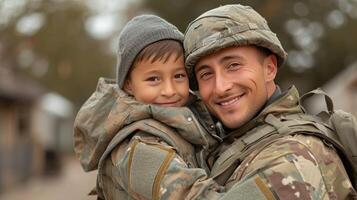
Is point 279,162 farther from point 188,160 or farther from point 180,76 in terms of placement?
point 180,76

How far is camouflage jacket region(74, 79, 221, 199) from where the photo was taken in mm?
2613

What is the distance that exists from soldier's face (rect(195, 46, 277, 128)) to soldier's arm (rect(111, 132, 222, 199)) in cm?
42

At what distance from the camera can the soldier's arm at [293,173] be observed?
2418 mm

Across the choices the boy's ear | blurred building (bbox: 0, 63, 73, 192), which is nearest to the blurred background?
blurred building (bbox: 0, 63, 73, 192)

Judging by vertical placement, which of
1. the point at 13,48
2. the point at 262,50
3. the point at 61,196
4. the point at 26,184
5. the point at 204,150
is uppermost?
the point at 262,50

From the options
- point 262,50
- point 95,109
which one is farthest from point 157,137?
point 262,50

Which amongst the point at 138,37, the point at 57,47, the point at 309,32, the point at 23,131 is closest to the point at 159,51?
the point at 138,37

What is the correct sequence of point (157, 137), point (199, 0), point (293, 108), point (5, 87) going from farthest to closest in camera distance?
point (199, 0) < point (5, 87) < point (293, 108) < point (157, 137)

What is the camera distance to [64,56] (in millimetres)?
36375

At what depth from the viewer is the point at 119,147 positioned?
287 cm

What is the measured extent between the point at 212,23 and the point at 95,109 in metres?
0.69

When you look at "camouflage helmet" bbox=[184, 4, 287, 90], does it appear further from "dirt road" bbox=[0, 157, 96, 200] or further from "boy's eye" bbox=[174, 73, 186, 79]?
"dirt road" bbox=[0, 157, 96, 200]

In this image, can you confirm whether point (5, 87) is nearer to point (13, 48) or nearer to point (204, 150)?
point (13, 48)

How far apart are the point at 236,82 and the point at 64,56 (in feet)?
112
